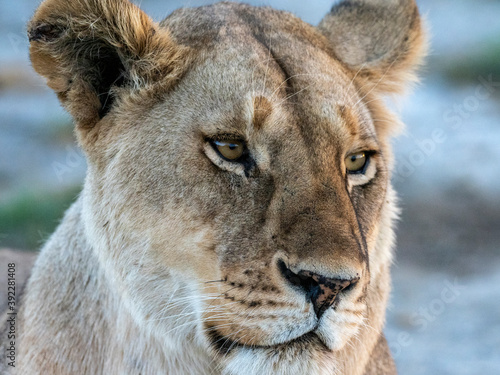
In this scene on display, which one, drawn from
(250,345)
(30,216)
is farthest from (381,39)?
(30,216)

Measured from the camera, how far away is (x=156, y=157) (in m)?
2.49

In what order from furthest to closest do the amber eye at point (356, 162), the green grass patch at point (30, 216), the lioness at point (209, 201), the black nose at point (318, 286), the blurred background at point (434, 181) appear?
the green grass patch at point (30, 216), the blurred background at point (434, 181), the amber eye at point (356, 162), the lioness at point (209, 201), the black nose at point (318, 286)

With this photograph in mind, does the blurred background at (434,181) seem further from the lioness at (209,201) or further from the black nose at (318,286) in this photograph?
the black nose at (318,286)

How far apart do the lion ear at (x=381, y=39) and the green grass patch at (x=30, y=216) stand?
17.7 feet

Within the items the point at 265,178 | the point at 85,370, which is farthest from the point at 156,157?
the point at 85,370

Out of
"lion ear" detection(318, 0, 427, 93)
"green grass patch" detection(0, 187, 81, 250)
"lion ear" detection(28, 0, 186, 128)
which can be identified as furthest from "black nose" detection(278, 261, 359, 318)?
"green grass patch" detection(0, 187, 81, 250)

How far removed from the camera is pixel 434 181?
9.03 metres

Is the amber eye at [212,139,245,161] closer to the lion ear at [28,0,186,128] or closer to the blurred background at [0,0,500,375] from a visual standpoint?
the lion ear at [28,0,186,128]

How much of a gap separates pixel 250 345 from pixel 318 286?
338 millimetres

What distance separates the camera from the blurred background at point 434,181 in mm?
6430

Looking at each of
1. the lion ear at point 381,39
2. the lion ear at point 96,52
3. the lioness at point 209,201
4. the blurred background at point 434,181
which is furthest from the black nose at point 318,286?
the blurred background at point 434,181

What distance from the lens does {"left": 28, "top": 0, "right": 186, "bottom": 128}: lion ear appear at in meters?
2.48

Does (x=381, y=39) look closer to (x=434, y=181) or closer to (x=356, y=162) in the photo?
(x=356, y=162)

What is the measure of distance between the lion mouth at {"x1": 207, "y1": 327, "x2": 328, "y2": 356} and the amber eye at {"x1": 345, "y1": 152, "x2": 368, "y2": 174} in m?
0.74
